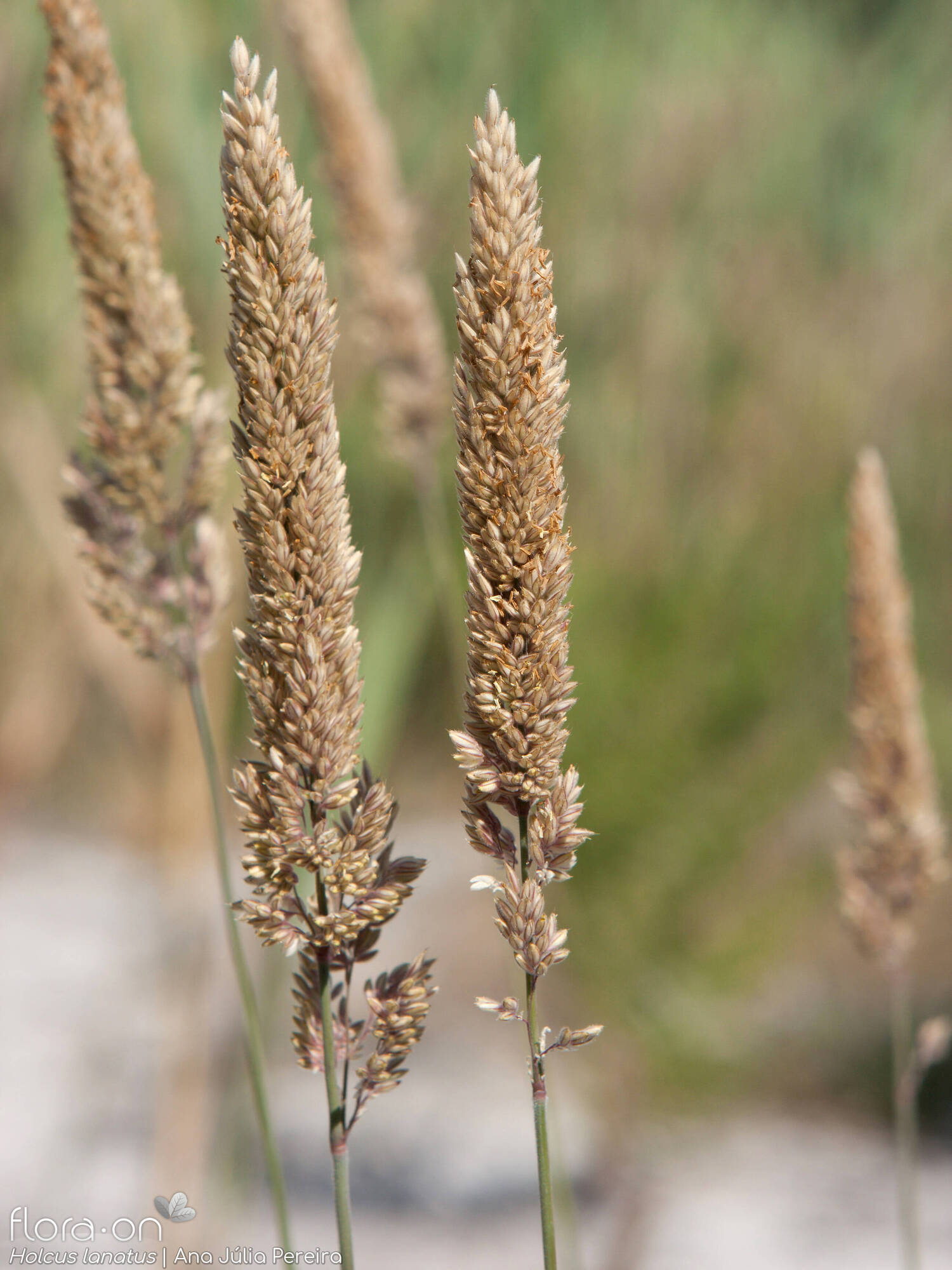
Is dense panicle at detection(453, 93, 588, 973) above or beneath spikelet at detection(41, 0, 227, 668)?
beneath

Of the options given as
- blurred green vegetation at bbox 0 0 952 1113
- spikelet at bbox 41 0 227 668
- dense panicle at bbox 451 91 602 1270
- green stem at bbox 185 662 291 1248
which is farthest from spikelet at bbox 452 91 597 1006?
blurred green vegetation at bbox 0 0 952 1113

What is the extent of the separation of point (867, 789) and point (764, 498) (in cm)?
137

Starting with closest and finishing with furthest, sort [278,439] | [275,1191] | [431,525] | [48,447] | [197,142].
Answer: [278,439], [275,1191], [431,525], [197,142], [48,447]

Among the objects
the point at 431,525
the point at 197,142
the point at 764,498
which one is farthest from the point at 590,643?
the point at 197,142

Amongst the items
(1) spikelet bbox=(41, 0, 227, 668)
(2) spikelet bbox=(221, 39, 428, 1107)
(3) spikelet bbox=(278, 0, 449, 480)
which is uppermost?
(3) spikelet bbox=(278, 0, 449, 480)

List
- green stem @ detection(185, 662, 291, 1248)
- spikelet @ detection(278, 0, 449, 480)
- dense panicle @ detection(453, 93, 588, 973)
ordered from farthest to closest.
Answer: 1. spikelet @ detection(278, 0, 449, 480)
2. green stem @ detection(185, 662, 291, 1248)
3. dense panicle @ detection(453, 93, 588, 973)

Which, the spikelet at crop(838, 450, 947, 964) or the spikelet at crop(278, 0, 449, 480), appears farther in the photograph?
the spikelet at crop(278, 0, 449, 480)

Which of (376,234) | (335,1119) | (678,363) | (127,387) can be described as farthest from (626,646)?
(335,1119)

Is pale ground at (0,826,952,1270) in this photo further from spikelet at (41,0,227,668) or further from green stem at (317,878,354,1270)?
green stem at (317,878,354,1270)

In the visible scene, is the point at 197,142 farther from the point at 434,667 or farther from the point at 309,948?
the point at 434,667

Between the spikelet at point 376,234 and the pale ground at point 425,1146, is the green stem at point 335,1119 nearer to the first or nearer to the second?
the spikelet at point 376,234

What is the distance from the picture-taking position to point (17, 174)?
1.84m

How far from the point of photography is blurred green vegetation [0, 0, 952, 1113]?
168 cm

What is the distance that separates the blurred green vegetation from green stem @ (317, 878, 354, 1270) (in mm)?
635
